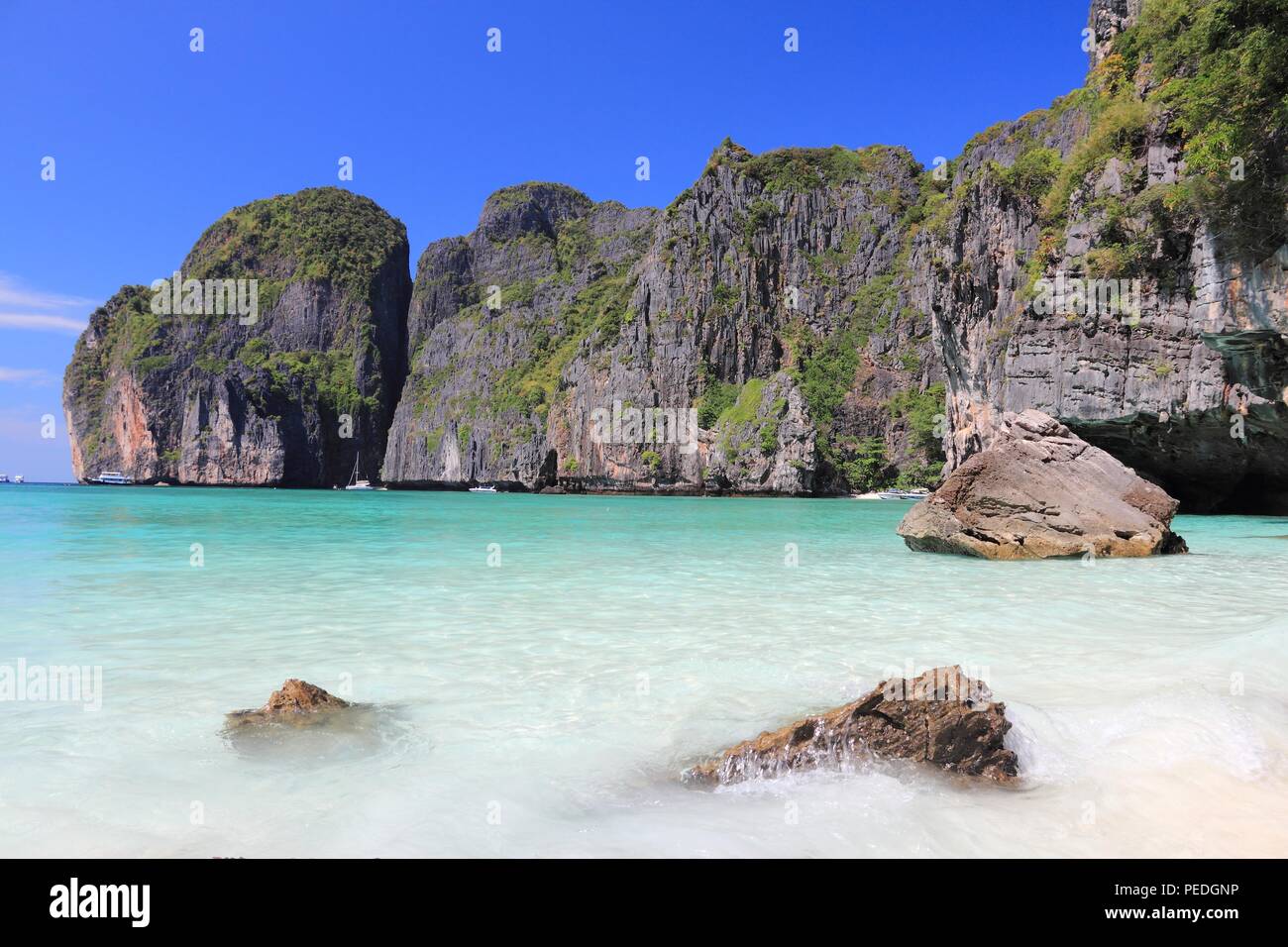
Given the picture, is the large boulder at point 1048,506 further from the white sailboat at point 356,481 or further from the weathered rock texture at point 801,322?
the white sailboat at point 356,481

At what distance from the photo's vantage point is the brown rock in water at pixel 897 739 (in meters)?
4.19

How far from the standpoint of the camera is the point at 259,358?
407 ft

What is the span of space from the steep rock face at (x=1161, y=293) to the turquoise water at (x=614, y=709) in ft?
43.3

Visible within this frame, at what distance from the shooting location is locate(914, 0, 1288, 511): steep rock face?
2100 centimetres

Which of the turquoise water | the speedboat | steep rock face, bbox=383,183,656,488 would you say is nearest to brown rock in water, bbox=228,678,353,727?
the turquoise water

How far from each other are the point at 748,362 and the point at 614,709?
8025 cm

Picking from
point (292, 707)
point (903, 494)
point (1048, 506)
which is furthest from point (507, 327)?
point (292, 707)

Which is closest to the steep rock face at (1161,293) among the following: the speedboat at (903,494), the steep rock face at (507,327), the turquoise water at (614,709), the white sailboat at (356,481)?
the turquoise water at (614,709)

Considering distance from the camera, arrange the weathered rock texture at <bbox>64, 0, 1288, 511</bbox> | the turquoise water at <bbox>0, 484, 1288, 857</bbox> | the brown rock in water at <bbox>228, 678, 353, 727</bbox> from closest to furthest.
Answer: the turquoise water at <bbox>0, 484, 1288, 857</bbox>
the brown rock in water at <bbox>228, 678, 353, 727</bbox>
the weathered rock texture at <bbox>64, 0, 1288, 511</bbox>

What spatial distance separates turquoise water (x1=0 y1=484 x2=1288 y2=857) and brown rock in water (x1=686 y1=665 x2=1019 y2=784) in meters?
0.15

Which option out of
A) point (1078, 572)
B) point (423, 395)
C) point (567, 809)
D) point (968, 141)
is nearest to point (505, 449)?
point (423, 395)

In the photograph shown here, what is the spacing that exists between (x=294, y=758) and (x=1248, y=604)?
447 inches

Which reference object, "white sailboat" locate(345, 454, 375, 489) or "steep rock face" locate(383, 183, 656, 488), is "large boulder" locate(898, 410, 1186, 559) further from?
"white sailboat" locate(345, 454, 375, 489)
